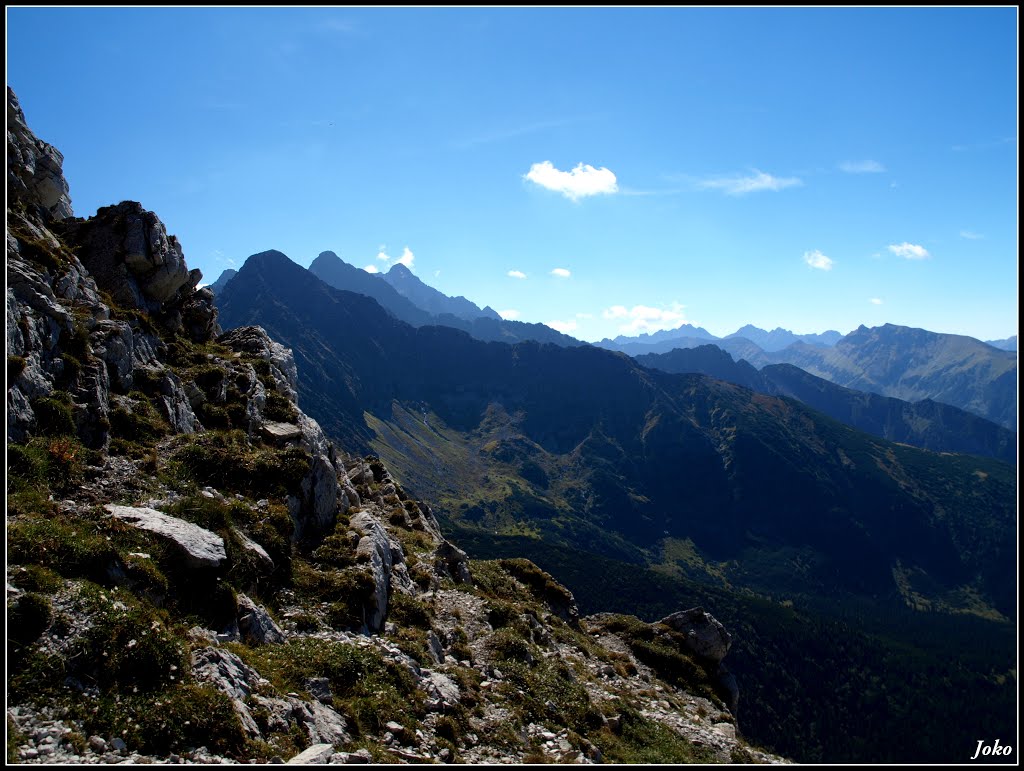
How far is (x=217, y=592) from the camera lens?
2238 cm

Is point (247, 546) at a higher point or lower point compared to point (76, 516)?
lower

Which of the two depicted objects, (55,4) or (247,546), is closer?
(55,4)

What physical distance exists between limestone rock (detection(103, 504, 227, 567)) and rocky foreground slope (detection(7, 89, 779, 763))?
0.33ft

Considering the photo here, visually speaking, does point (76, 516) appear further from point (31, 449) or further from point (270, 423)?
point (270, 423)

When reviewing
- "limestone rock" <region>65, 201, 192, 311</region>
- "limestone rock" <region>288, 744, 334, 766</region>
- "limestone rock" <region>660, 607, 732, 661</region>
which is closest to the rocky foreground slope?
"limestone rock" <region>288, 744, 334, 766</region>

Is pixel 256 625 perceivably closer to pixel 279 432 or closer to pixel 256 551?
pixel 256 551

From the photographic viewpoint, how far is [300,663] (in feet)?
72.2

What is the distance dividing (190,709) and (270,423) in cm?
2887

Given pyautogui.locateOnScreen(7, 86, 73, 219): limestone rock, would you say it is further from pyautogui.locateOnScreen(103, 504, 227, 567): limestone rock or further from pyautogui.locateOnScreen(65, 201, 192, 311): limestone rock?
pyautogui.locateOnScreen(103, 504, 227, 567): limestone rock

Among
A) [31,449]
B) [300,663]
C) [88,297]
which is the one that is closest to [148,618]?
[300,663]

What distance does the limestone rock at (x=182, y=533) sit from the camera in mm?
22453

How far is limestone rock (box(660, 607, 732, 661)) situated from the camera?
51.7m

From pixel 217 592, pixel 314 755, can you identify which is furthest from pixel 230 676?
pixel 217 592

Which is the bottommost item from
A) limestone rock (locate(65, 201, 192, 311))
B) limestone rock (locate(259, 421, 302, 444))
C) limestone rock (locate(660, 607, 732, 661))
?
limestone rock (locate(660, 607, 732, 661))
